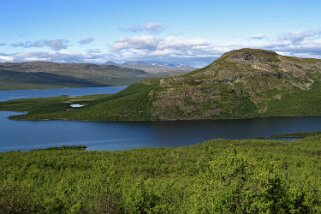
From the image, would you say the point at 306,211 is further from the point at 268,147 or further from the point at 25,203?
the point at 268,147

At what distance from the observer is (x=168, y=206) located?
213ft

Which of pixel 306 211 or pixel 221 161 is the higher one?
pixel 221 161

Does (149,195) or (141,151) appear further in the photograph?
(141,151)

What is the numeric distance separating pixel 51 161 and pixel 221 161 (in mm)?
80069

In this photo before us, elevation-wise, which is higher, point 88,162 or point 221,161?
point 221,161

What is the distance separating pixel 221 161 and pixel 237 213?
29.1 ft

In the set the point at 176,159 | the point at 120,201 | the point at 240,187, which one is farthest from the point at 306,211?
the point at 176,159

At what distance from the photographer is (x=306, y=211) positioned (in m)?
61.8

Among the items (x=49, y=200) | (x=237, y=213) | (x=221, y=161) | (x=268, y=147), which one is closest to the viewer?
(x=237, y=213)

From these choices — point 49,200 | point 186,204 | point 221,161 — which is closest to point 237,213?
point 221,161

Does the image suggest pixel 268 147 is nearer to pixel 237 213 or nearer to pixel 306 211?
pixel 306 211

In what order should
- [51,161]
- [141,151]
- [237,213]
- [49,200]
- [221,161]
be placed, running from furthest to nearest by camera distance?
[141,151], [51,161], [49,200], [221,161], [237,213]

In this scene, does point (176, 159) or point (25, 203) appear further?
point (176, 159)

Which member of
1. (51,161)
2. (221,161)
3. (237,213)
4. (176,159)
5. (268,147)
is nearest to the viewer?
(237,213)
